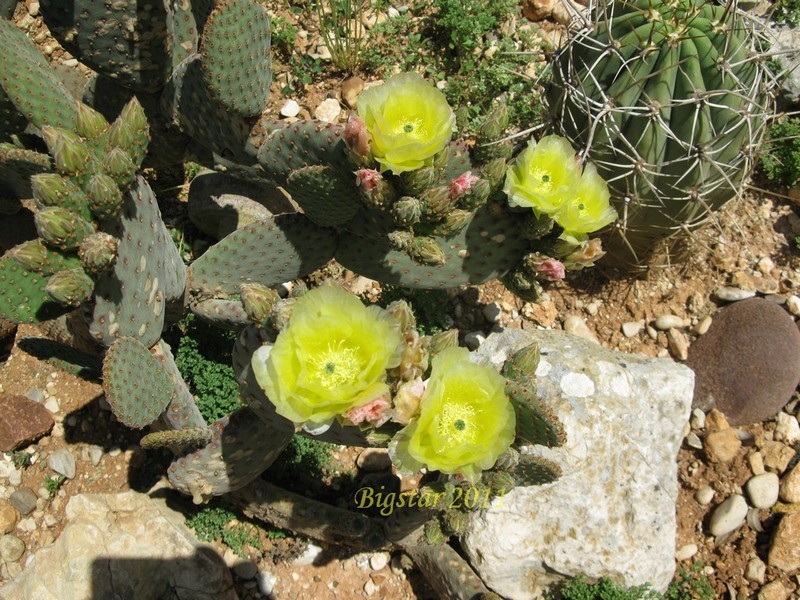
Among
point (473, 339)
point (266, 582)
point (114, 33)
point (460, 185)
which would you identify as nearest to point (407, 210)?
point (460, 185)

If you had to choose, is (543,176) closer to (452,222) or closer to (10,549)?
(452,222)

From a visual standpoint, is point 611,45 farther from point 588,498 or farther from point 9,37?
point 9,37

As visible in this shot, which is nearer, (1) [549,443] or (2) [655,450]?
(1) [549,443]

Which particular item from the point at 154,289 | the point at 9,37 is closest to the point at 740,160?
the point at 154,289

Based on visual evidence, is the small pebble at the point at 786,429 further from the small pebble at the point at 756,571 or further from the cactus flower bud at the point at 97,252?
the cactus flower bud at the point at 97,252

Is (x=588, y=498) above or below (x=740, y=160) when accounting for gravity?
below

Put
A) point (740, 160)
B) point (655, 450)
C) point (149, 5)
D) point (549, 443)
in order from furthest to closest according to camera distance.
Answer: point (655, 450)
point (740, 160)
point (149, 5)
point (549, 443)

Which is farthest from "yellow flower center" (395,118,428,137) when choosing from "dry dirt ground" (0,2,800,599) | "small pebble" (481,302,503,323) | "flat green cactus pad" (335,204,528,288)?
"small pebble" (481,302,503,323)
